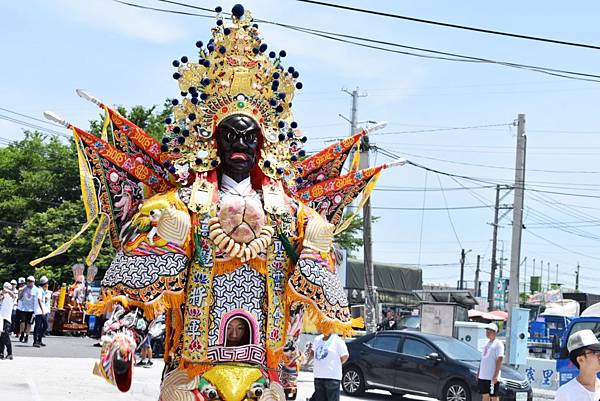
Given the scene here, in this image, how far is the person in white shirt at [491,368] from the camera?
1348cm

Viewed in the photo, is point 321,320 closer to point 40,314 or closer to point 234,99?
point 234,99

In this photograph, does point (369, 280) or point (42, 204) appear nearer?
point (369, 280)

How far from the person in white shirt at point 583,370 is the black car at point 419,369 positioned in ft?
35.5

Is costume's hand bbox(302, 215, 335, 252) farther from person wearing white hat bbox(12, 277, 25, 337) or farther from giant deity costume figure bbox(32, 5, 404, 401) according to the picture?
person wearing white hat bbox(12, 277, 25, 337)

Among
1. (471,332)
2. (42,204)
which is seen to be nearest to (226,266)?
(471,332)

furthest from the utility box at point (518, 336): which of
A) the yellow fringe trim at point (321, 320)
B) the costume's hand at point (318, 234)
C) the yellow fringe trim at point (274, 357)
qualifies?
the yellow fringe trim at point (274, 357)

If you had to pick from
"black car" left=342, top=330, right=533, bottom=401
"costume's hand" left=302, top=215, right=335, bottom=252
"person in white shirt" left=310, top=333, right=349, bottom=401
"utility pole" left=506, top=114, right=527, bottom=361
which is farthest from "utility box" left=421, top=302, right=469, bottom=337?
"costume's hand" left=302, top=215, right=335, bottom=252

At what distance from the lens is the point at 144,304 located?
5293 millimetres

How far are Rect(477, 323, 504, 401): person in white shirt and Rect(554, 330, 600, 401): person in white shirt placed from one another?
27.4ft

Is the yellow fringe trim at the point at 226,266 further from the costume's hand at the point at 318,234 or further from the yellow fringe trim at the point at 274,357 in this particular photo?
the yellow fringe trim at the point at 274,357

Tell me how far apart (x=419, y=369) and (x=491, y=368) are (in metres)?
3.17

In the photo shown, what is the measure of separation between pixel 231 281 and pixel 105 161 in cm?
118

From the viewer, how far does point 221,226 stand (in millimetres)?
5457

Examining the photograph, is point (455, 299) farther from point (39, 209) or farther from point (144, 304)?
point (144, 304)
